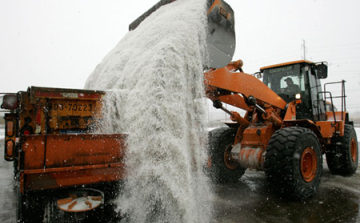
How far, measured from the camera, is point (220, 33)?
149 inches

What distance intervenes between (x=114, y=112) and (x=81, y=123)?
17.5 inches

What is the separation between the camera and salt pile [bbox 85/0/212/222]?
2.98 meters

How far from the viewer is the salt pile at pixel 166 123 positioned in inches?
118

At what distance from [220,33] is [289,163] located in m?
2.29

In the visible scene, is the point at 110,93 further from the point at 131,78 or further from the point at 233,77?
the point at 233,77

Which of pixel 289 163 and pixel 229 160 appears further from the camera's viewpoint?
pixel 229 160

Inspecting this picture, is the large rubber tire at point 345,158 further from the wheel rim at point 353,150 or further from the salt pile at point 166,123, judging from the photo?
the salt pile at point 166,123

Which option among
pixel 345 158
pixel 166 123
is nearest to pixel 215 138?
pixel 166 123

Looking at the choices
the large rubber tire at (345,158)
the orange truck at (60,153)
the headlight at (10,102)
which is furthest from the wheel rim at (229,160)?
the headlight at (10,102)

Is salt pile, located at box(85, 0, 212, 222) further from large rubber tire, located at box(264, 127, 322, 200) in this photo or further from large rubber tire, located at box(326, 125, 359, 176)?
large rubber tire, located at box(326, 125, 359, 176)

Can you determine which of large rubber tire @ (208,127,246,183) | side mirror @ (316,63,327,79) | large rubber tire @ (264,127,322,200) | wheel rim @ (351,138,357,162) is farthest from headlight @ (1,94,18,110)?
wheel rim @ (351,138,357,162)

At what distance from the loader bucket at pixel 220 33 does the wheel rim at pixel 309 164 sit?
2.21 meters

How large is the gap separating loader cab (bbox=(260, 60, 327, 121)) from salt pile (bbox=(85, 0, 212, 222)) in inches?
114

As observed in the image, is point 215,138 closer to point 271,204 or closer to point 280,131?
point 280,131
